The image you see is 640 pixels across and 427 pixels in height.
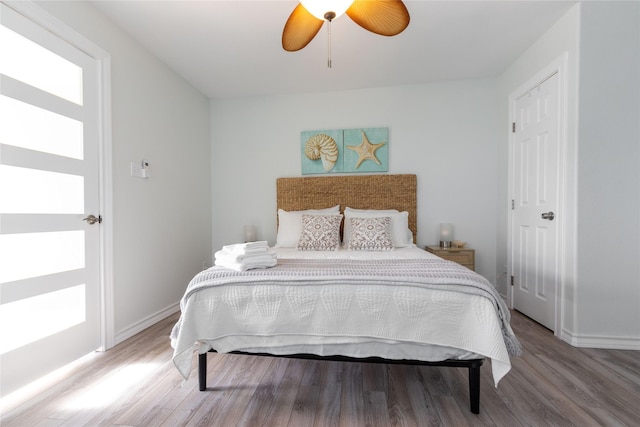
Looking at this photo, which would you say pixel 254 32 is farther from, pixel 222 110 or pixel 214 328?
pixel 214 328

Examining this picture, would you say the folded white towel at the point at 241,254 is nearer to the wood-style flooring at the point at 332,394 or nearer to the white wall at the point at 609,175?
the wood-style flooring at the point at 332,394

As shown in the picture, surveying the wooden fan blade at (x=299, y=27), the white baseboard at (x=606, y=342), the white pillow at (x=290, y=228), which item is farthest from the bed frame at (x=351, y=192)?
the wooden fan blade at (x=299, y=27)

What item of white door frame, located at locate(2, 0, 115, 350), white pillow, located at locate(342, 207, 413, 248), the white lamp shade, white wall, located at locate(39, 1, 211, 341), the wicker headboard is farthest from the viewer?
the wicker headboard

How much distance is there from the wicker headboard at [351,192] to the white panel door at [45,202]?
1.89 m

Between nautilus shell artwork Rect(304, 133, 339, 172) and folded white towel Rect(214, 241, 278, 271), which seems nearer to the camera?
folded white towel Rect(214, 241, 278, 271)

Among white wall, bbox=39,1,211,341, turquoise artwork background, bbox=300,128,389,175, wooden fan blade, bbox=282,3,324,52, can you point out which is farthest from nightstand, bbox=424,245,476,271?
white wall, bbox=39,1,211,341

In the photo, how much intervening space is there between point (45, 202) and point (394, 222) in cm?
270

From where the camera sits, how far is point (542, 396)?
1.50m

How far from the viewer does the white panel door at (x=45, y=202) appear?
4.97 feet

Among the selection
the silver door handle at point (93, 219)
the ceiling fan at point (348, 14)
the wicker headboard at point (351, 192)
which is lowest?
the silver door handle at point (93, 219)

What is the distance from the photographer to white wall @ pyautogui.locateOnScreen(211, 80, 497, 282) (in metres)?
3.18

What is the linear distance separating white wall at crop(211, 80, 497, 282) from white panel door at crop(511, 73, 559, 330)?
386mm

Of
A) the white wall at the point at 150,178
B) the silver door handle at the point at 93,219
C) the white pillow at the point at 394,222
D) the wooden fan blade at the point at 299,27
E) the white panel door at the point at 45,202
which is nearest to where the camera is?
the white panel door at the point at 45,202

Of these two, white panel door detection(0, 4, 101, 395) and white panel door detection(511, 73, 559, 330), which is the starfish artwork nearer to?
white panel door detection(511, 73, 559, 330)
